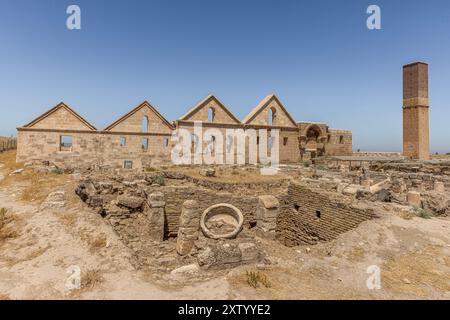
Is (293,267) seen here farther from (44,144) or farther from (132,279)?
(44,144)

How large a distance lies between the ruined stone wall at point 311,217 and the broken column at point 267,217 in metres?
1.60

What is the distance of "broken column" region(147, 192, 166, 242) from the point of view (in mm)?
12383

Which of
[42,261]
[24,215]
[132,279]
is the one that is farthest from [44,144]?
[132,279]

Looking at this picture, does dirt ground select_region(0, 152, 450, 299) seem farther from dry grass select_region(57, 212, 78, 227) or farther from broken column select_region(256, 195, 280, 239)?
broken column select_region(256, 195, 280, 239)

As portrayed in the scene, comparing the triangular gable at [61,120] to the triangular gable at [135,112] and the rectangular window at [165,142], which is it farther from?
the rectangular window at [165,142]

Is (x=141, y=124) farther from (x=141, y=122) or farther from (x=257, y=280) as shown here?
(x=257, y=280)

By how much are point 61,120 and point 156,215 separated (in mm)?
15727

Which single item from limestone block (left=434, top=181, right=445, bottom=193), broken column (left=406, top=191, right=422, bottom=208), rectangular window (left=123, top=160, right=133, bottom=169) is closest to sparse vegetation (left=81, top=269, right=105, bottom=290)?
broken column (left=406, top=191, right=422, bottom=208)

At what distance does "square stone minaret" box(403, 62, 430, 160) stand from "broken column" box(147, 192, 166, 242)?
98.7 ft

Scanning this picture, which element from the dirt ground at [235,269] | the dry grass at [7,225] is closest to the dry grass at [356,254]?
the dirt ground at [235,269]

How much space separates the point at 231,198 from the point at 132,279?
912cm

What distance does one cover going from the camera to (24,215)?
8617 mm

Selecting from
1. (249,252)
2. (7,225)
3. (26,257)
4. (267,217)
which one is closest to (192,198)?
(267,217)

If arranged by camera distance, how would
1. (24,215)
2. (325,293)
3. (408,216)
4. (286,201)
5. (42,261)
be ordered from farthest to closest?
(286,201), (408,216), (24,215), (42,261), (325,293)
